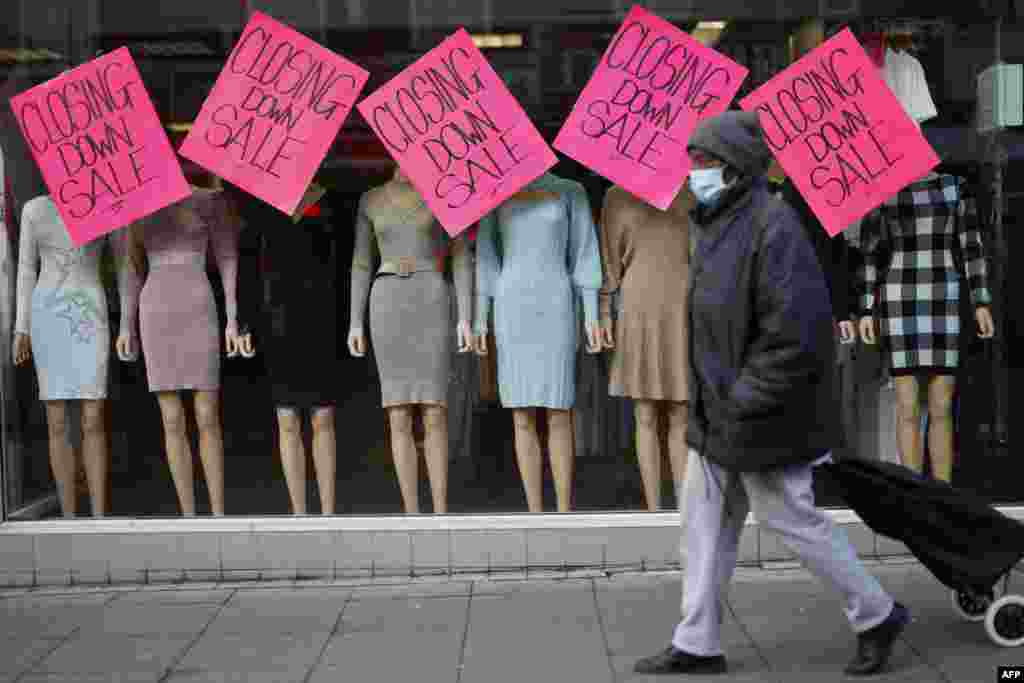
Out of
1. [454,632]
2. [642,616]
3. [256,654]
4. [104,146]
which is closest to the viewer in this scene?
[256,654]

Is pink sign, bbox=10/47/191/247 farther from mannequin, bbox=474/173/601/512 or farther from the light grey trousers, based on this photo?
the light grey trousers

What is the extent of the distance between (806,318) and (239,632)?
2.71 m

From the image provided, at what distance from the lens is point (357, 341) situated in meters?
7.23

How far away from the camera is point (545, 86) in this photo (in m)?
7.18

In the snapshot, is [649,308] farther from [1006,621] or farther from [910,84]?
[1006,621]

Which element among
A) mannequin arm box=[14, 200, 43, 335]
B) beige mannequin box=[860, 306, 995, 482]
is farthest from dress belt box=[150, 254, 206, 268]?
beige mannequin box=[860, 306, 995, 482]

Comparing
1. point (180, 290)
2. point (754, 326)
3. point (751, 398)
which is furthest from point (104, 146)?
point (751, 398)

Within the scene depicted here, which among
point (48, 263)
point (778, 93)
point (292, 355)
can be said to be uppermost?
point (778, 93)

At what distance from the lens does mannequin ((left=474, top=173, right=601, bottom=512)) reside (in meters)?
→ 7.11

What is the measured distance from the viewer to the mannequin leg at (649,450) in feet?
23.8

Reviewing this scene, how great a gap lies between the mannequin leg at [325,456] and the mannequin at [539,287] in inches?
32.1

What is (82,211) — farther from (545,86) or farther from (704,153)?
(704,153)

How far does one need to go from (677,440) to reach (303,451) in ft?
5.83

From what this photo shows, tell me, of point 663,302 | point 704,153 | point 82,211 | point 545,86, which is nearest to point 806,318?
point 704,153
